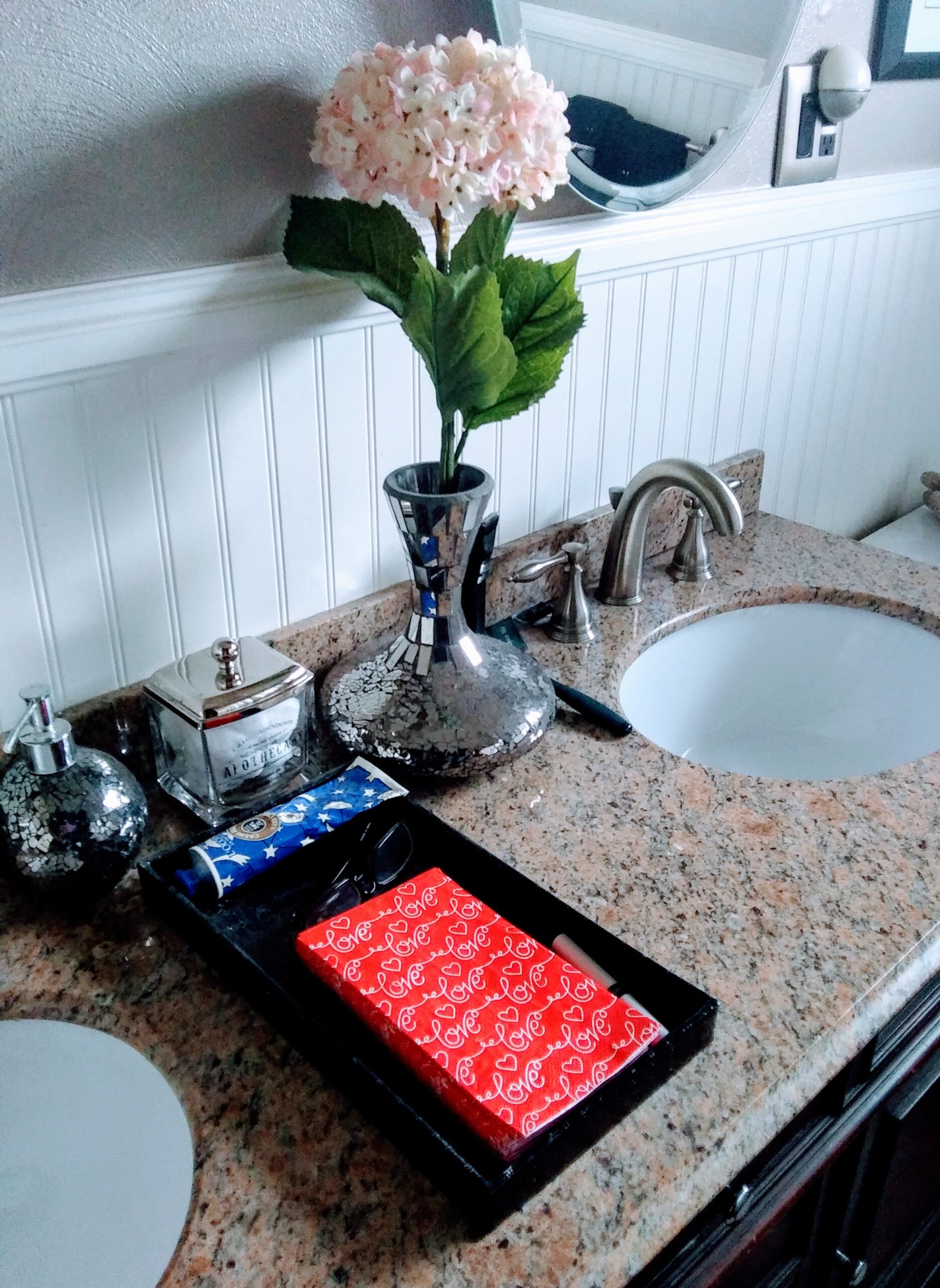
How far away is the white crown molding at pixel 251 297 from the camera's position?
776 millimetres

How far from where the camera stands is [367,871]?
0.81 m

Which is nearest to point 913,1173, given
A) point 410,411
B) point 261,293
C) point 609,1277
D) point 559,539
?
point 609,1277

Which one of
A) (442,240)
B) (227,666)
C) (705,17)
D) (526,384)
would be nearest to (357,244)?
(442,240)

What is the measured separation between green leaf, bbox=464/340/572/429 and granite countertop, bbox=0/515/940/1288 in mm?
309

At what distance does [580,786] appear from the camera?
3.10ft

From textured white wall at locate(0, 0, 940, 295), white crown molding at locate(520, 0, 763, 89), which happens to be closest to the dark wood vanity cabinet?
textured white wall at locate(0, 0, 940, 295)

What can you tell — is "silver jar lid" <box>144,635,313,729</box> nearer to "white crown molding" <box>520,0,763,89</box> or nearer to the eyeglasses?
the eyeglasses

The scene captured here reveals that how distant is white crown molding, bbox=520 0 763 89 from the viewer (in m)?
1.00

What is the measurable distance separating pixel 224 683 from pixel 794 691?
76 centimetres

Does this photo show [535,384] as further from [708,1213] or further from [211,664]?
[708,1213]

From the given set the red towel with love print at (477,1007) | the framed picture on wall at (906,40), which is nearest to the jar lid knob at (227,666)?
the red towel with love print at (477,1007)

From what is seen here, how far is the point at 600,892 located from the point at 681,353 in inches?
29.8

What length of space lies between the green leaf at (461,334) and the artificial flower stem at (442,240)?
0.05 meters

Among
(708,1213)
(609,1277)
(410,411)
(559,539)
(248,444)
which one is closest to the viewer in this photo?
(609,1277)
